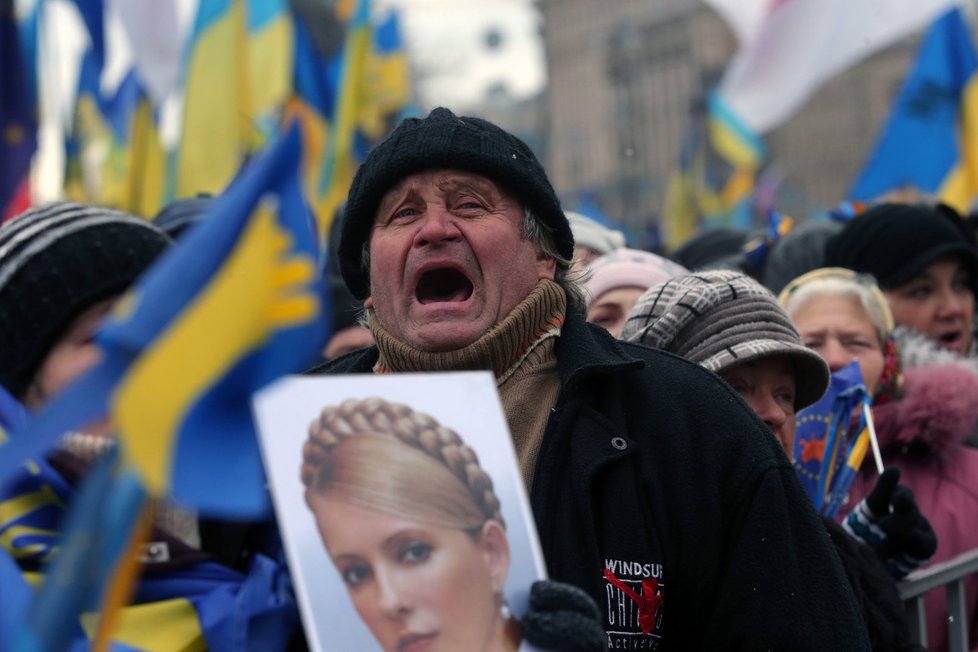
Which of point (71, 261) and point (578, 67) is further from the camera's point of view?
point (578, 67)

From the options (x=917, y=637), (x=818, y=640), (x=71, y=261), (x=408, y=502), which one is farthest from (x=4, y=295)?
(x=917, y=637)

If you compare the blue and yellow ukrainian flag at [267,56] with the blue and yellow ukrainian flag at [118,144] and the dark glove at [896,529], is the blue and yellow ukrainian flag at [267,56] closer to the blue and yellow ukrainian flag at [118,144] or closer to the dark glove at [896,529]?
the blue and yellow ukrainian flag at [118,144]

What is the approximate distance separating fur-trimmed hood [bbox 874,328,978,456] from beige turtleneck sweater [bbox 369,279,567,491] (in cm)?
159

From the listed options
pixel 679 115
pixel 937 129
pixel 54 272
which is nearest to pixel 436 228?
pixel 54 272

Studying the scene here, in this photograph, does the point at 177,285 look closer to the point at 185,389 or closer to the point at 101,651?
the point at 185,389

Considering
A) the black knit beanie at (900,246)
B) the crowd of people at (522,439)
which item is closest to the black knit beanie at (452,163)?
the crowd of people at (522,439)

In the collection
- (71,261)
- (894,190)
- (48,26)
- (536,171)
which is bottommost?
(71,261)

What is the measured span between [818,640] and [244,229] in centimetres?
131

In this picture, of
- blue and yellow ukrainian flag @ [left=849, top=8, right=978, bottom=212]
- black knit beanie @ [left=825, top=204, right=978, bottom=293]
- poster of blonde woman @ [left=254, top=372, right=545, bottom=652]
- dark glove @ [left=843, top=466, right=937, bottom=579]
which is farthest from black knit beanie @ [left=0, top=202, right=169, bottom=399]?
blue and yellow ukrainian flag @ [left=849, top=8, right=978, bottom=212]

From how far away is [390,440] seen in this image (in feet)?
6.98

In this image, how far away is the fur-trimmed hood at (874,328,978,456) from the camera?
409cm

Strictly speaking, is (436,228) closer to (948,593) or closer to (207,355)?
(207,355)

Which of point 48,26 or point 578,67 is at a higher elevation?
point 578,67

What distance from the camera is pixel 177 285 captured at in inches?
66.5
